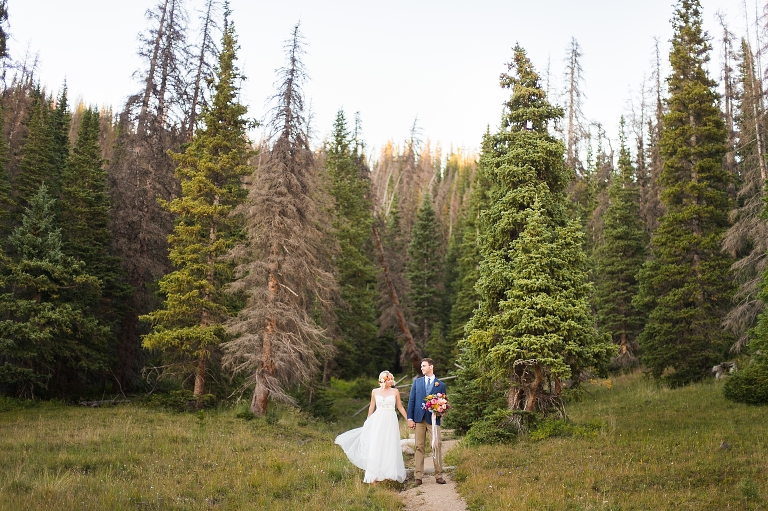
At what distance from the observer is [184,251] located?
72.0 ft

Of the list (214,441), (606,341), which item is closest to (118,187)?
(214,441)

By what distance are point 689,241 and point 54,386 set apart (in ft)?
94.1

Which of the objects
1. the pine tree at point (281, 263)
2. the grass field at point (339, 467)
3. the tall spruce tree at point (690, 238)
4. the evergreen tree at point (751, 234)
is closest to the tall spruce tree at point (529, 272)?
the grass field at point (339, 467)

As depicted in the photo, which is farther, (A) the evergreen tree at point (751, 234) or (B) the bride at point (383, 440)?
(A) the evergreen tree at point (751, 234)

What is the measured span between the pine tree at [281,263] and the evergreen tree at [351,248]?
13.2 metres

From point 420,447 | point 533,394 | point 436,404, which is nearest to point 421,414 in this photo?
point 436,404

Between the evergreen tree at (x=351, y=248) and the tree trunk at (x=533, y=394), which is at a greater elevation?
the evergreen tree at (x=351, y=248)

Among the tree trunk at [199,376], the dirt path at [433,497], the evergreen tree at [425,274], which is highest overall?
the evergreen tree at [425,274]

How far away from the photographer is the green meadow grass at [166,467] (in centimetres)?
875

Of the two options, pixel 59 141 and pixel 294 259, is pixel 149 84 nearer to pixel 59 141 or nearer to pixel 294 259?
pixel 294 259

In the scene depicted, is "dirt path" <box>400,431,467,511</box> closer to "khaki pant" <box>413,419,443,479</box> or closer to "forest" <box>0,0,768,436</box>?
"khaki pant" <box>413,419,443,479</box>

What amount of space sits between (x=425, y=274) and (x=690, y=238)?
26.1 m

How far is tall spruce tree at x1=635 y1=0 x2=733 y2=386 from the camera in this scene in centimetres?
2272

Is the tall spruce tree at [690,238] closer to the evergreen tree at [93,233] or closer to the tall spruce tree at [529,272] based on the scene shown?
the tall spruce tree at [529,272]
